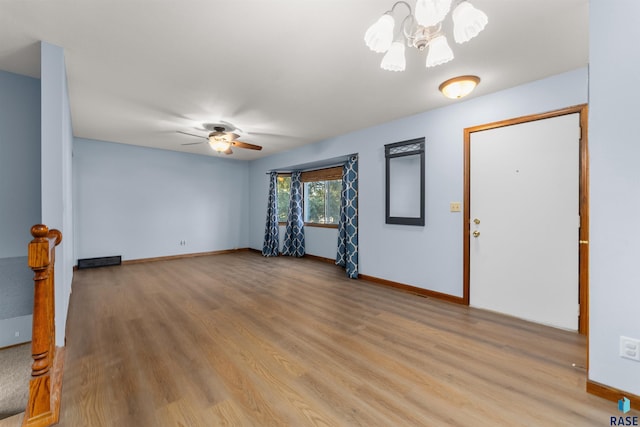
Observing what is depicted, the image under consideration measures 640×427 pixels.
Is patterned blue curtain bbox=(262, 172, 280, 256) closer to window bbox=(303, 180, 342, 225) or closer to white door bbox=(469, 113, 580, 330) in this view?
window bbox=(303, 180, 342, 225)

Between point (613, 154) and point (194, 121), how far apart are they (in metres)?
4.35

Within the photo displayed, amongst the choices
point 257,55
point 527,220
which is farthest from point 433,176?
point 257,55

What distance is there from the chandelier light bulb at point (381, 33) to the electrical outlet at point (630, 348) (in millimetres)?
2126

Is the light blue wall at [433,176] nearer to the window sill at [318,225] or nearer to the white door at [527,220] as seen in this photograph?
the white door at [527,220]

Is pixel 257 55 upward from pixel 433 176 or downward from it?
upward

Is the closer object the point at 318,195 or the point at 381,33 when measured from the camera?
the point at 381,33

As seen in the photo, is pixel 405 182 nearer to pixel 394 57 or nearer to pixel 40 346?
pixel 394 57

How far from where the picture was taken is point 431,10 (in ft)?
4.06

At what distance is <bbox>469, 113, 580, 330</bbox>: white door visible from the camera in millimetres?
2600

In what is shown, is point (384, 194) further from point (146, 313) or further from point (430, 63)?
point (146, 313)

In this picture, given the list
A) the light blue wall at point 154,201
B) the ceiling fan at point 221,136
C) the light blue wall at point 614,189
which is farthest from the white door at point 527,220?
the light blue wall at point 154,201

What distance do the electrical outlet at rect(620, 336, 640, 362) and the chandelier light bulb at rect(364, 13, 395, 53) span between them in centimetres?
213

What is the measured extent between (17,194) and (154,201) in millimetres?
3244

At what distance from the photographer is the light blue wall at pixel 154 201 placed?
5191 mm
